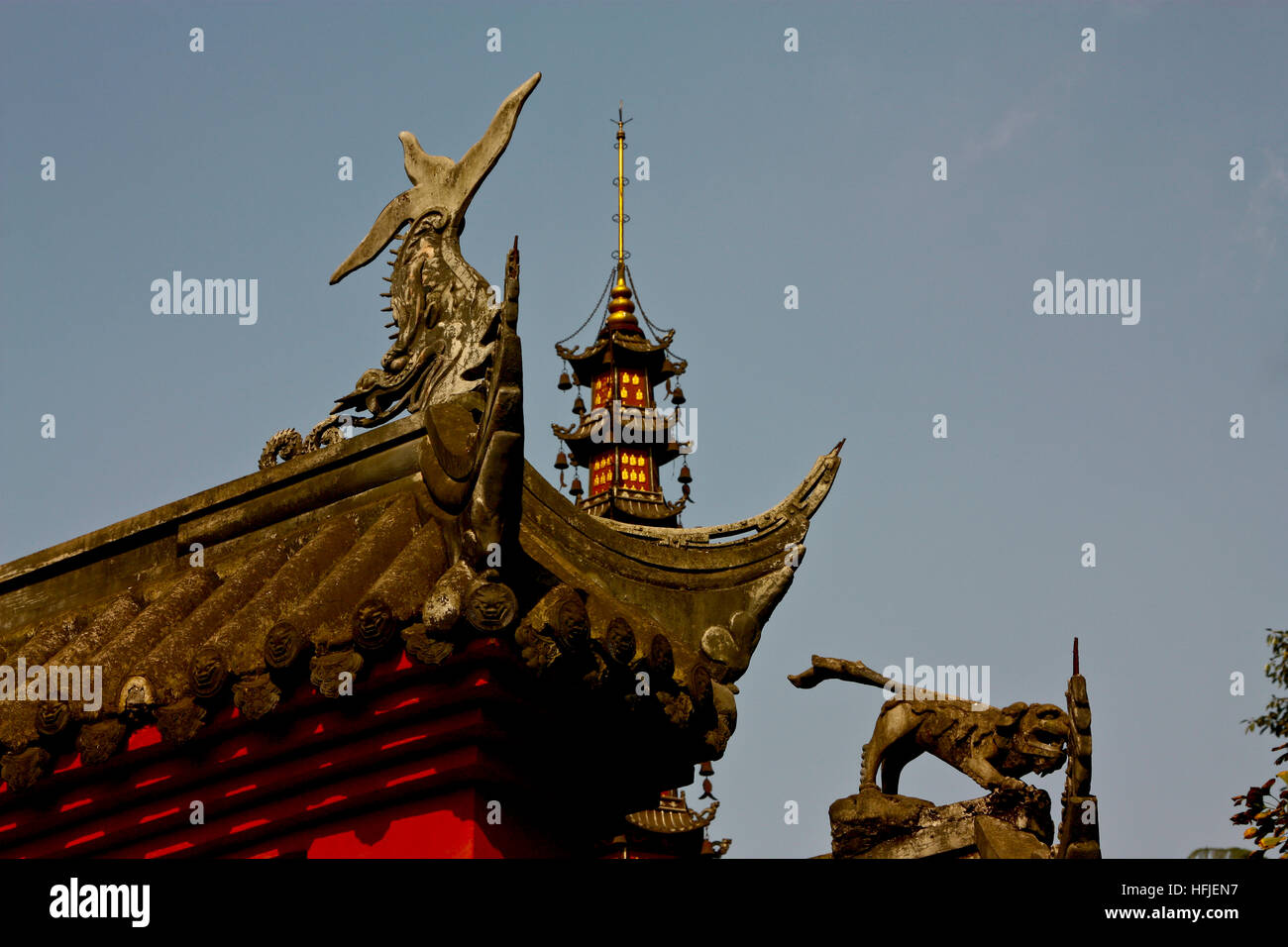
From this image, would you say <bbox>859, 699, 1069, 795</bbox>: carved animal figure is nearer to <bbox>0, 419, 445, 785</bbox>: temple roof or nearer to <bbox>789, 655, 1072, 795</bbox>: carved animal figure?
<bbox>789, 655, 1072, 795</bbox>: carved animal figure

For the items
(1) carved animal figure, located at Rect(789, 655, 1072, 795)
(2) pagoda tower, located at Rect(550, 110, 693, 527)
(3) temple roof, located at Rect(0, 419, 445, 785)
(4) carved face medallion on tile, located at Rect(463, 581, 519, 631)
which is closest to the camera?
(4) carved face medallion on tile, located at Rect(463, 581, 519, 631)

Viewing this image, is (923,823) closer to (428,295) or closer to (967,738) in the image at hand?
(967,738)

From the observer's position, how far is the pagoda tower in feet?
133

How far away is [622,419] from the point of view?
4016 cm

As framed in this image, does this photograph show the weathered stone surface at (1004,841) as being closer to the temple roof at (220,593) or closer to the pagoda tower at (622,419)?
the temple roof at (220,593)

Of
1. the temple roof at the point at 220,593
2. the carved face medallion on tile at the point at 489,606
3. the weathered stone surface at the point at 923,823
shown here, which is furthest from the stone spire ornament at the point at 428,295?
the weathered stone surface at the point at 923,823

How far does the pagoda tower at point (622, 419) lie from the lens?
4041cm

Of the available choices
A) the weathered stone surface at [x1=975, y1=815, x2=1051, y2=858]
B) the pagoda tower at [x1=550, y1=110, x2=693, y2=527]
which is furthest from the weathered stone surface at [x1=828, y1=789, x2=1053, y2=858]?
the pagoda tower at [x1=550, y1=110, x2=693, y2=527]

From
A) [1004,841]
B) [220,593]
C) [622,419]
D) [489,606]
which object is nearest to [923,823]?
[1004,841]

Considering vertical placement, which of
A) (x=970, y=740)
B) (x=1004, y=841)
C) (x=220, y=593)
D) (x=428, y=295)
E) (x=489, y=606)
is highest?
(x=428, y=295)

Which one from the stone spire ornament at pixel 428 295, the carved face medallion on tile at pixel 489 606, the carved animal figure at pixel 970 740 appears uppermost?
the stone spire ornament at pixel 428 295

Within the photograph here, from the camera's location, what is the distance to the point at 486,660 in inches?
265
